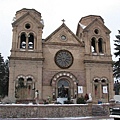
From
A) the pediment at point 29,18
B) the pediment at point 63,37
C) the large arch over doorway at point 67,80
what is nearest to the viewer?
the large arch over doorway at point 67,80

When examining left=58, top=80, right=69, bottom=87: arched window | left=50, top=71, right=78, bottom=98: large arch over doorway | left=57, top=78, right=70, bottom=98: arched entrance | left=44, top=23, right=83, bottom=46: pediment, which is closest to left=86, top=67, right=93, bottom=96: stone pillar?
left=50, top=71, right=78, bottom=98: large arch over doorway

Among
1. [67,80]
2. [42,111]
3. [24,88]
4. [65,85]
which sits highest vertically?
[67,80]

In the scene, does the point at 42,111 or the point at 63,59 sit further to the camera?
the point at 63,59

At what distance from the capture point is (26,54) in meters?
37.7

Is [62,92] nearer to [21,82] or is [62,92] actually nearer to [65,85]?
[65,85]

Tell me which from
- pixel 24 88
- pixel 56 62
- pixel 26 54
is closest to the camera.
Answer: pixel 24 88

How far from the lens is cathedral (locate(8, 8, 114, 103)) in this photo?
119ft

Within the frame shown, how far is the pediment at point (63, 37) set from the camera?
39750 millimetres

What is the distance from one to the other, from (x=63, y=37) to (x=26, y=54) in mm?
7786

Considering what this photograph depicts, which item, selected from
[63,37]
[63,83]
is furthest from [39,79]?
[63,37]

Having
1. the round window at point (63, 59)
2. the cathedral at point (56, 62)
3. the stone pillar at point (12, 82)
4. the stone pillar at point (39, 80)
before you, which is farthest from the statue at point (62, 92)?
the stone pillar at point (12, 82)

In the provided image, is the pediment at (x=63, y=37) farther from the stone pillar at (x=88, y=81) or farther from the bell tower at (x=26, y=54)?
the stone pillar at (x=88, y=81)

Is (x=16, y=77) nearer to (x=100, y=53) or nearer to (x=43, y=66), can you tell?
(x=43, y=66)

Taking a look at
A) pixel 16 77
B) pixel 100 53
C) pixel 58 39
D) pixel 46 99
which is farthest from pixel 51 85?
pixel 100 53
